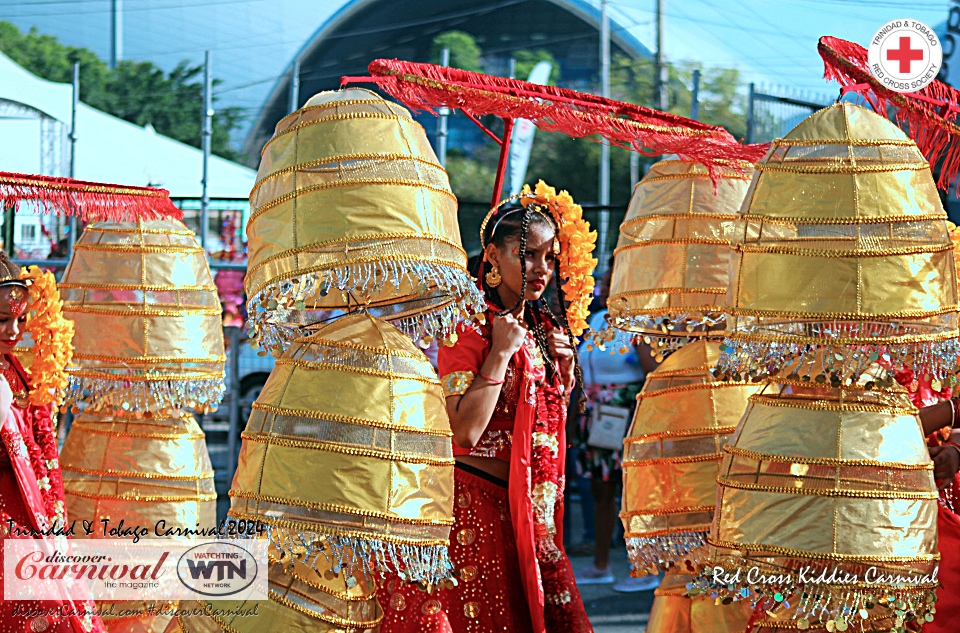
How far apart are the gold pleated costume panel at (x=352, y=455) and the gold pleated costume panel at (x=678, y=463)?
1.12 metres

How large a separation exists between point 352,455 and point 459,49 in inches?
366

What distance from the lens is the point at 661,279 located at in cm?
389

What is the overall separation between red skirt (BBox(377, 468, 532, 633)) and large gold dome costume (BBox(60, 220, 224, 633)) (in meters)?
1.55

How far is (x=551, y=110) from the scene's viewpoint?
323 centimetres

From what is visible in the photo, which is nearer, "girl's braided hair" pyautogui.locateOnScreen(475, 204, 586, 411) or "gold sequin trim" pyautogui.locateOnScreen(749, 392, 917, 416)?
"gold sequin trim" pyautogui.locateOnScreen(749, 392, 917, 416)

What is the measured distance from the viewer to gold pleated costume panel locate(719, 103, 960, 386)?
2785 mm

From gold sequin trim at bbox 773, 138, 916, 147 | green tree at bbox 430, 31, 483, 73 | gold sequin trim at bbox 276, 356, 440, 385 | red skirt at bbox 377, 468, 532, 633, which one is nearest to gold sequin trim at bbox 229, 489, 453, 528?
gold sequin trim at bbox 276, 356, 440, 385

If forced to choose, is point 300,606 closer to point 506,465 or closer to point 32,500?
point 506,465

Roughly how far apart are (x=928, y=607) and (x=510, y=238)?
1688 millimetres

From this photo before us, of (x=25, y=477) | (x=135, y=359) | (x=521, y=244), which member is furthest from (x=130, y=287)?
(x=521, y=244)

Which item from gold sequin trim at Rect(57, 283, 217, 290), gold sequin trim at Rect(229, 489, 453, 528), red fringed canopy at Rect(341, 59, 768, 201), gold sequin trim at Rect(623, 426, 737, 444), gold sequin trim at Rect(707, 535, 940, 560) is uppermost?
red fringed canopy at Rect(341, 59, 768, 201)

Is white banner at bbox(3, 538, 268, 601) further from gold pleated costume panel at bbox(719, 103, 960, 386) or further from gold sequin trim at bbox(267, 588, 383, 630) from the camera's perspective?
gold pleated costume panel at bbox(719, 103, 960, 386)

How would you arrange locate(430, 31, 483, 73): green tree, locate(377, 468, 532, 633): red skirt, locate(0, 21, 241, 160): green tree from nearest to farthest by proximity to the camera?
locate(377, 468, 532, 633): red skirt < locate(0, 21, 241, 160): green tree < locate(430, 31, 483, 73): green tree

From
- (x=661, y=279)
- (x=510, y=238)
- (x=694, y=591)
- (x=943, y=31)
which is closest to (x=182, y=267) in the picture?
(x=510, y=238)
